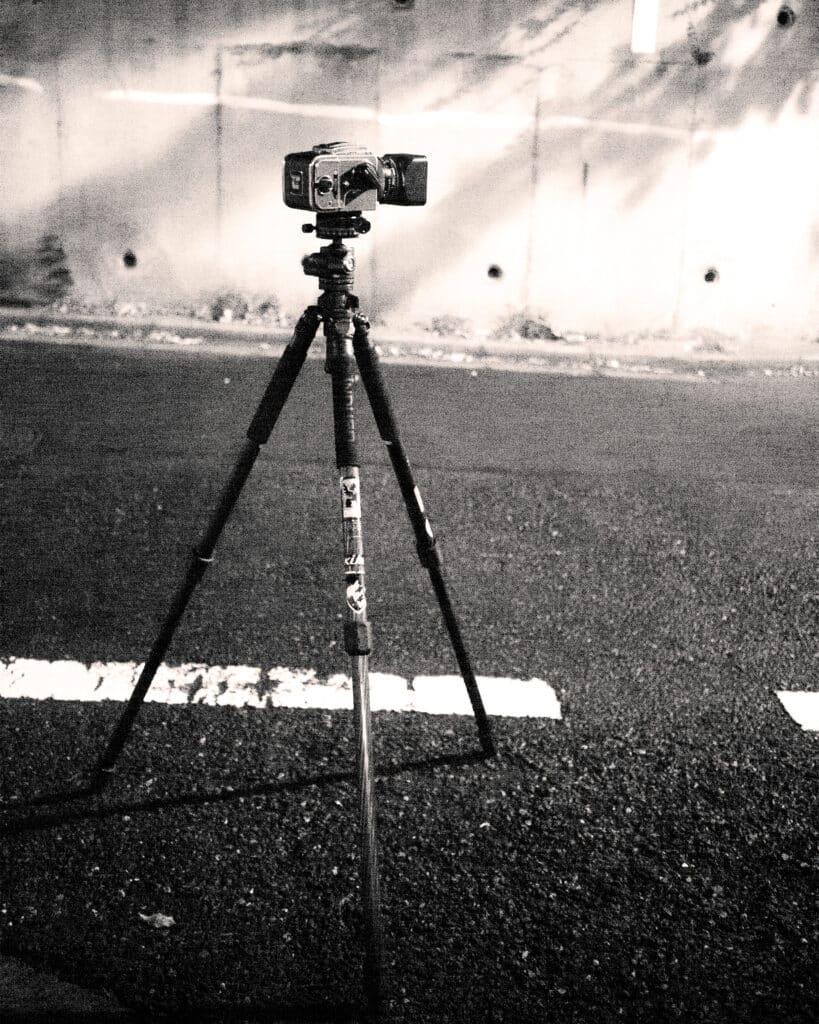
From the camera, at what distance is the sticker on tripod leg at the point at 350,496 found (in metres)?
2.56

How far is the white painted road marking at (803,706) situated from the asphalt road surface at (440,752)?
1.8 inches

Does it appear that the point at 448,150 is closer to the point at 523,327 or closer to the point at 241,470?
the point at 523,327

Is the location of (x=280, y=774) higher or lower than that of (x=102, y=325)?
lower

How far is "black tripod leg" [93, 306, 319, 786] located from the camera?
2.70 meters

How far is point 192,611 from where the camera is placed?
422 cm

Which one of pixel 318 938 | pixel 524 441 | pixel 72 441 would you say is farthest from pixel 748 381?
pixel 318 938

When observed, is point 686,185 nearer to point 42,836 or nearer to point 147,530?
point 147,530

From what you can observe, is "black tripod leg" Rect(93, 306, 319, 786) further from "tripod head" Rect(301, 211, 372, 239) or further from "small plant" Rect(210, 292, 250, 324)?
"small plant" Rect(210, 292, 250, 324)

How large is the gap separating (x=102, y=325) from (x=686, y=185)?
4956 millimetres

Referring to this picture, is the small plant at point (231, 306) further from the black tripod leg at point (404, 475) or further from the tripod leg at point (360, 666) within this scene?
the tripod leg at point (360, 666)

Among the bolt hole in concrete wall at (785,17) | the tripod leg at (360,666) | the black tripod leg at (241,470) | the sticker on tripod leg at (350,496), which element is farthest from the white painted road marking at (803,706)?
the bolt hole in concrete wall at (785,17)

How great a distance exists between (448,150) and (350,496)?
7100 mm

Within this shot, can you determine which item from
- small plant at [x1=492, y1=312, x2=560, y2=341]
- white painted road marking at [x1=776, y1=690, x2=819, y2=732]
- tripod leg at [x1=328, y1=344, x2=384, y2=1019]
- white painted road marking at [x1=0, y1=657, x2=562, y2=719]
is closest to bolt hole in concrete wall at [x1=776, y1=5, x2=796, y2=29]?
small plant at [x1=492, y1=312, x2=560, y2=341]

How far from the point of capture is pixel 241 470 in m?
2.82
